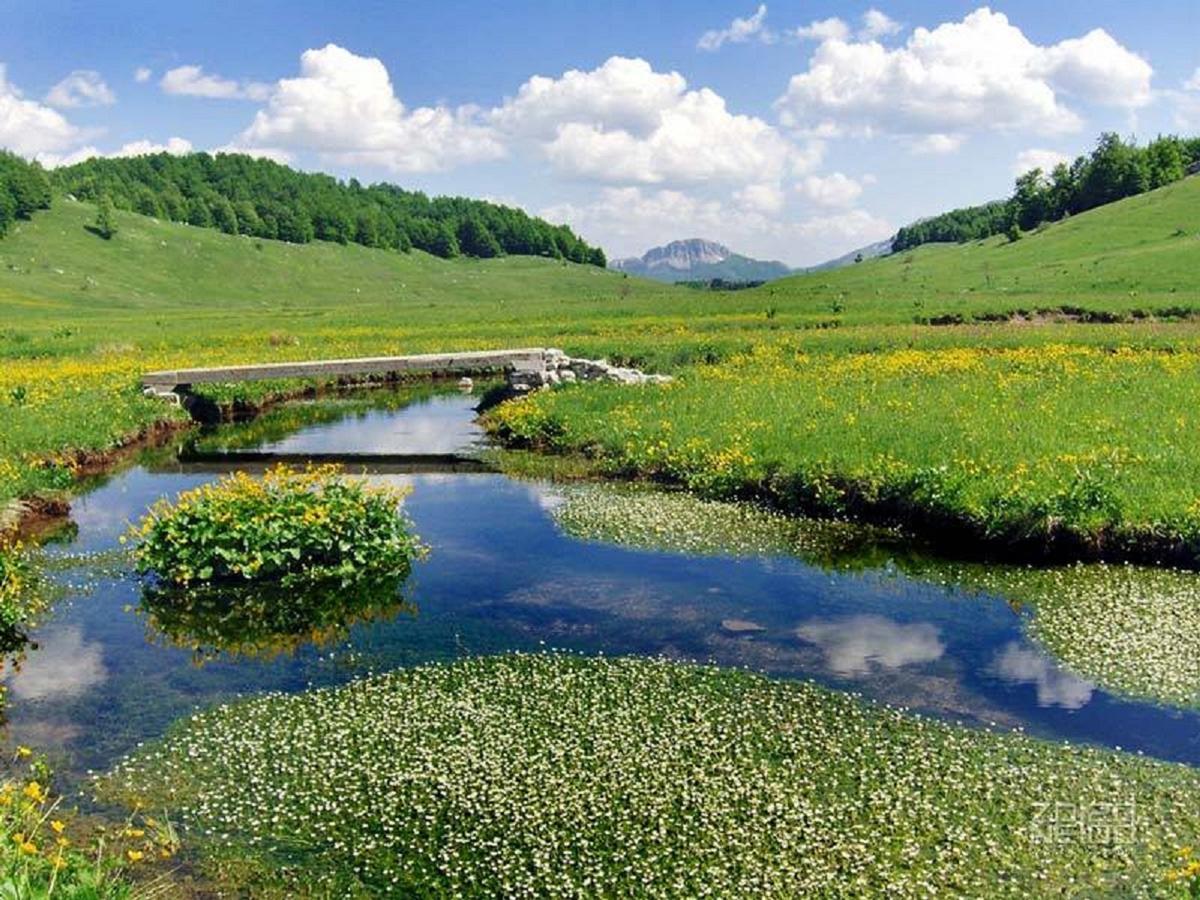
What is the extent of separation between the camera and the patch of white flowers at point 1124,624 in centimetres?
1261

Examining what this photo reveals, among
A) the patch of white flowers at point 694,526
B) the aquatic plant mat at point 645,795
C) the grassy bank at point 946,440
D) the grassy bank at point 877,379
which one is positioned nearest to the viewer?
the aquatic plant mat at point 645,795

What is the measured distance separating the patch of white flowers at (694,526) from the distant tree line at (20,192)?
157341 mm

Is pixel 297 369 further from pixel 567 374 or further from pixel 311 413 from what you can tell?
pixel 567 374

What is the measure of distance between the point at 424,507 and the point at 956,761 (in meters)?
15.4

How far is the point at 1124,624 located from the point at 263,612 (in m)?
13.2

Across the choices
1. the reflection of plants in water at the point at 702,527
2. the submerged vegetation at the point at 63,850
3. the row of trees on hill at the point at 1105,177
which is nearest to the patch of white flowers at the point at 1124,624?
the reflection of plants in water at the point at 702,527

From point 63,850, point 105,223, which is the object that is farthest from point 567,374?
point 105,223

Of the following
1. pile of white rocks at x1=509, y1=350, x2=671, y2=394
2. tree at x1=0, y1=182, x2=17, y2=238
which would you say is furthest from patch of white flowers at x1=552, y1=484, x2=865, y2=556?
tree at x1=0, y1=182, x2=17, y2=238

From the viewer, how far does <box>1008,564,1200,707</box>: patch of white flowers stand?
41.4 ft

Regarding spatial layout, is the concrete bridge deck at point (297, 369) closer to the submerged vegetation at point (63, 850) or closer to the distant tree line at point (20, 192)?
the submerged vegetation at point (63, 850)

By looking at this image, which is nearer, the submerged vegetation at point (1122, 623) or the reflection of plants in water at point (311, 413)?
the submerged vegetation at point (1122, 623)

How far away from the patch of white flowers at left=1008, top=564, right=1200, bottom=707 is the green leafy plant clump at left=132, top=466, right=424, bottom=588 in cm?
1091

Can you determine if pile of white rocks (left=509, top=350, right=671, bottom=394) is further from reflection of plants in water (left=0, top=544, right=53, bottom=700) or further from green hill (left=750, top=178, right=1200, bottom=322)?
green hill (left=750, top=178, right=1200, bottom=322)

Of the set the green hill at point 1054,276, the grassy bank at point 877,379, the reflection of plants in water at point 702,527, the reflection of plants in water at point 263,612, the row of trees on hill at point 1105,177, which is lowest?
the reflection of plants in water at point 263,612
